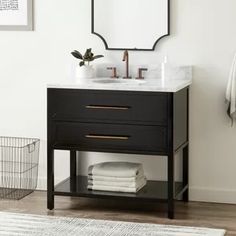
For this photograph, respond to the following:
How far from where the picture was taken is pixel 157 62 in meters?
4.54

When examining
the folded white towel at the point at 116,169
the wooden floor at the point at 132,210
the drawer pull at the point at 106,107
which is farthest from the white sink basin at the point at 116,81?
the wooden floor at the point at 132,210

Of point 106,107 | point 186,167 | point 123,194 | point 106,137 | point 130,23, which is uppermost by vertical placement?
point 130,23

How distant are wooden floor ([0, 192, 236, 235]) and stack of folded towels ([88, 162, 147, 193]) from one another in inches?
5.8

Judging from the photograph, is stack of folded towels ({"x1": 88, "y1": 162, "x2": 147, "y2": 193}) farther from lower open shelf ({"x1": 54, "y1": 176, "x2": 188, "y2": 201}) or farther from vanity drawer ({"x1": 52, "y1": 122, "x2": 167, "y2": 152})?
vanity drawer ({"x1": 52, "y1": 122, "x2": 167, "y2": 152})

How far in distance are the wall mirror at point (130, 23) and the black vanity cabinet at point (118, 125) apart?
18.4 inches

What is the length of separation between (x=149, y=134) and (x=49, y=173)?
69cm

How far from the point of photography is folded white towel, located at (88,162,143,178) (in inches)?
168

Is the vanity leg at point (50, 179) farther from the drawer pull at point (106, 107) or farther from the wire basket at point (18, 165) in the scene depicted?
the wire basket at point (18, 165)

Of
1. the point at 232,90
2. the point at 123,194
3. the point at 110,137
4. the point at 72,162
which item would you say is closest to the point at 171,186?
the point at 123,194

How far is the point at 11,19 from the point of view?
15.6ft

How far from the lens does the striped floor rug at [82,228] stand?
3826mm

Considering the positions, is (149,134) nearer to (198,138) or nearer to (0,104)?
(198,138)

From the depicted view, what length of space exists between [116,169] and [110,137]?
248mm

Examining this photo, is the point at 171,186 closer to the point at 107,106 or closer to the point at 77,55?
the point at 107,106
